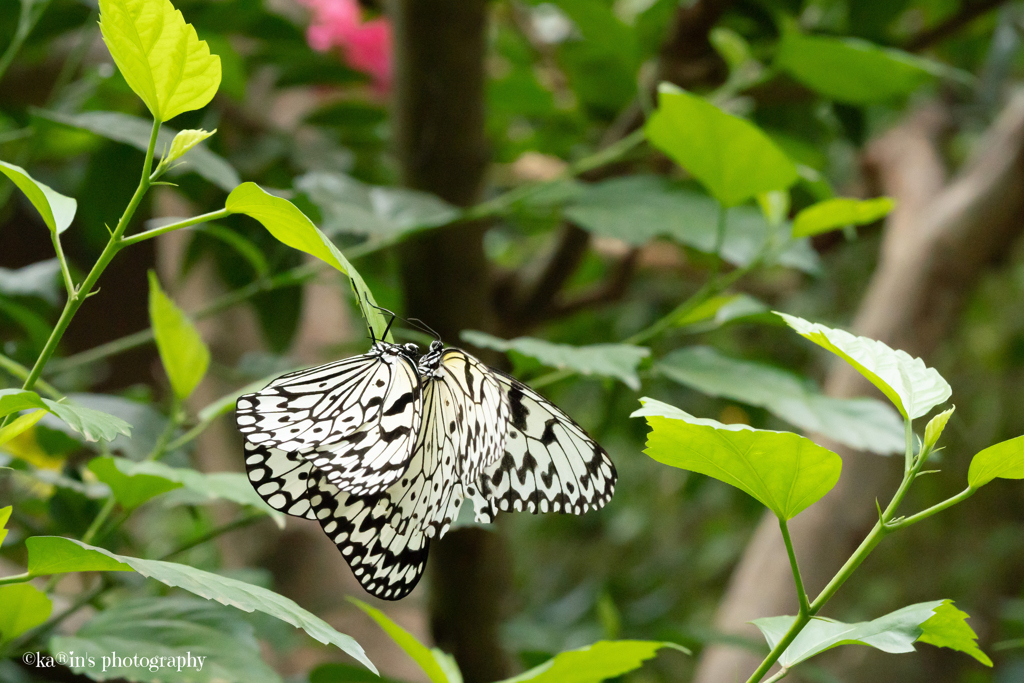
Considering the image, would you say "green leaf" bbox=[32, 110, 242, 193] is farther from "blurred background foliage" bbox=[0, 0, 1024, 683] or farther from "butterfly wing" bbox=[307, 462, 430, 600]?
"butterfly wing" bbox=[307, 462, 430, 600]

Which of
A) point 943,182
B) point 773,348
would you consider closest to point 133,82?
point 943,182

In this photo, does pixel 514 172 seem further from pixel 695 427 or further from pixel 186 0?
pixel 695 427

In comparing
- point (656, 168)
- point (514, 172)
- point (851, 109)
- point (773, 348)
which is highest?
point (851, 109)

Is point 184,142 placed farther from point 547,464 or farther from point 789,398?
point 789,398

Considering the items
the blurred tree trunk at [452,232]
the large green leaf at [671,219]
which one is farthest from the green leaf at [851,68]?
the blurred tree trunk at [452,232]

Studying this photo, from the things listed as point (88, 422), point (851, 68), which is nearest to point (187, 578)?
point (88, 422)

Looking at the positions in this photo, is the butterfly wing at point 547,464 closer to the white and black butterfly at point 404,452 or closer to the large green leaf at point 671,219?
the white and black butterfly at point 404,452
